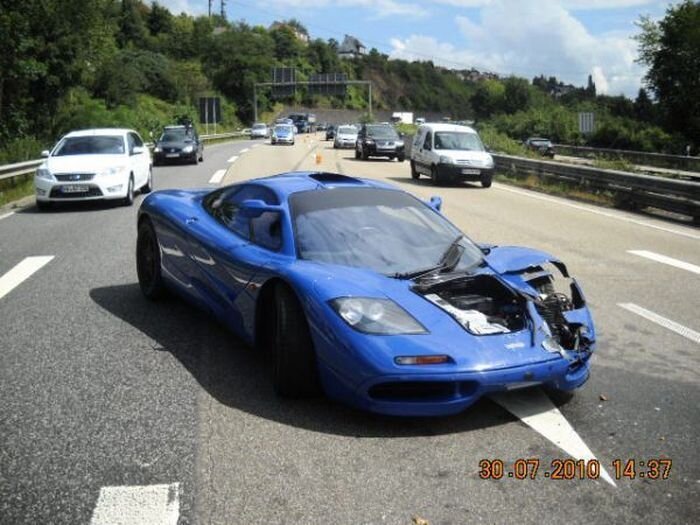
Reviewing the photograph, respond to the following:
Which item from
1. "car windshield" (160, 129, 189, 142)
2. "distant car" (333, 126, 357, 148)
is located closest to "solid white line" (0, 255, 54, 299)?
"car windshield" (160, 129, 189, 142)

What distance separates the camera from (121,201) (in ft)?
51.1

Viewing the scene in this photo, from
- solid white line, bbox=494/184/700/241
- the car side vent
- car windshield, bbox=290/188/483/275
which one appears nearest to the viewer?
car windshield, bbox=290/188/483/275

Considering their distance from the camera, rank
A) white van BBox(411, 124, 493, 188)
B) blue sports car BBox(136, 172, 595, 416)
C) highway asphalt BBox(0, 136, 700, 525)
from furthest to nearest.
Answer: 1. white van BBox(411, 124, 493, 188)
2. blue sports car BBox(136, 172, 595, 416)
3. highway asphalt BBox(0, 136, 700, 525)

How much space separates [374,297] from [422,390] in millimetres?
590

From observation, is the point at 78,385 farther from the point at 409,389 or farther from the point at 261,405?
the point at 409,389

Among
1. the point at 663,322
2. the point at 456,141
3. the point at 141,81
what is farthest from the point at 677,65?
the point at 141,81

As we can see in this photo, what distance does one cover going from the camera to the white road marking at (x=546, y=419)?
12.1 ft

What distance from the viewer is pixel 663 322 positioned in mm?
6414

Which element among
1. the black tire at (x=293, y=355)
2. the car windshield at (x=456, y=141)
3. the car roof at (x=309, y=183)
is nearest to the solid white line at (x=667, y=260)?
the car roof at (x=309, y=183)

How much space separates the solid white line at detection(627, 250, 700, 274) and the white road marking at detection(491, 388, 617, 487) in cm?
566

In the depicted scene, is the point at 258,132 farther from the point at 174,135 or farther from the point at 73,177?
the point at 73,177

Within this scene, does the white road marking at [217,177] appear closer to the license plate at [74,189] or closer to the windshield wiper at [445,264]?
the license plate at [74,189]

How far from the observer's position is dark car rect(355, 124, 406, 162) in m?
32.5

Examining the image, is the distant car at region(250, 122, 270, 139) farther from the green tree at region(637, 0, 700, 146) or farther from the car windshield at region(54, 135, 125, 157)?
the car windshield at region(54, 135, 125, 157)
